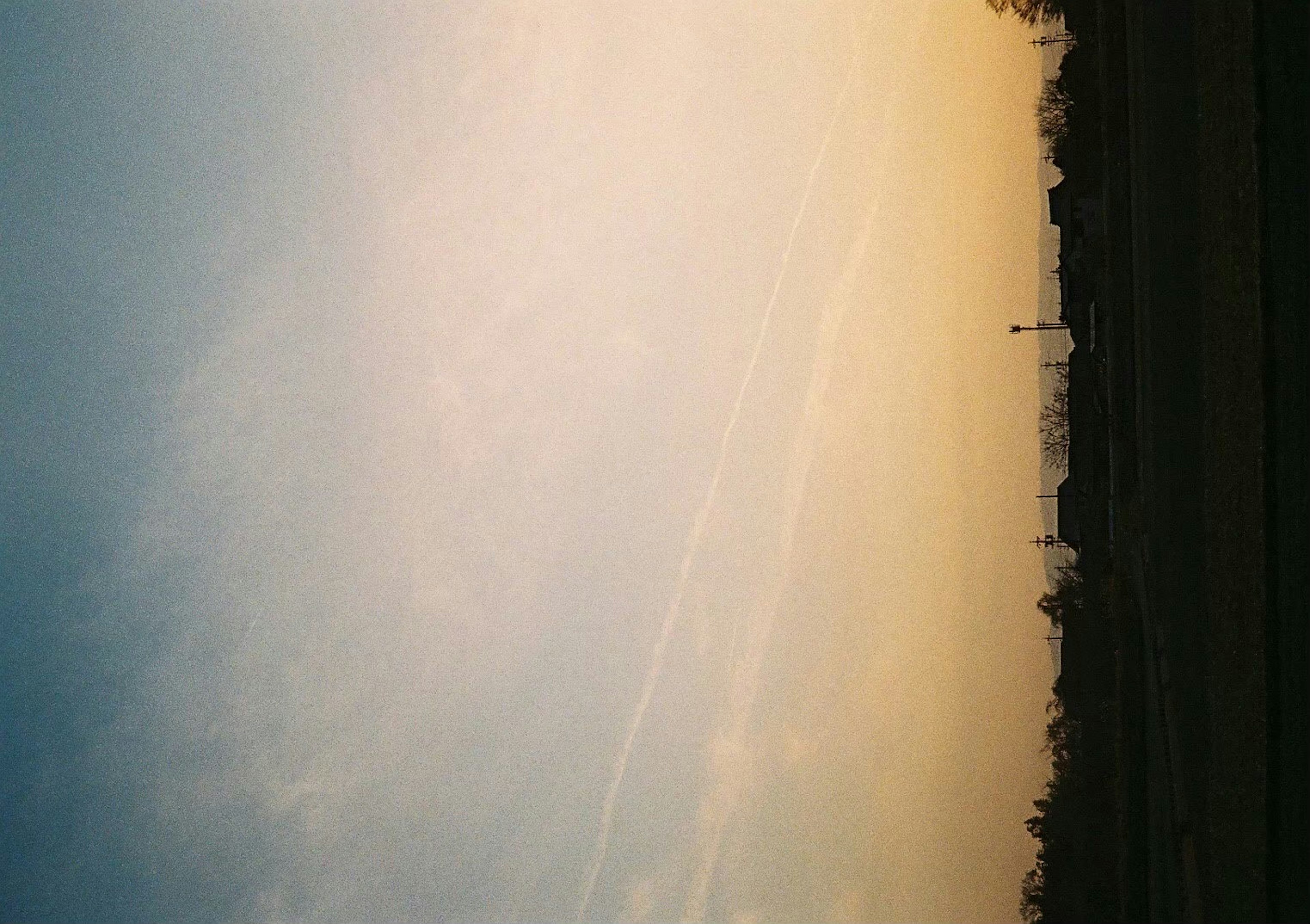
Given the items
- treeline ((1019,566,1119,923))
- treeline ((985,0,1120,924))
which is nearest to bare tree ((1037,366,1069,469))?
treeline ((985,0,1120,924))

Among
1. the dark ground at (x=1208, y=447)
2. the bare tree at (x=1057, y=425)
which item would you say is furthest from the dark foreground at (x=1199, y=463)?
the bare tree at (x=1057, y=425)

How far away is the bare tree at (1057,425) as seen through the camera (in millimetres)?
20625

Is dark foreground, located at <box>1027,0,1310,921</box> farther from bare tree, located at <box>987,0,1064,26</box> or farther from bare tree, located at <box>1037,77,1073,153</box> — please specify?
bare tree, located at <box>1037,77,1073,153</box>

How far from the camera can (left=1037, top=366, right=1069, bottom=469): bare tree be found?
20.6 meters

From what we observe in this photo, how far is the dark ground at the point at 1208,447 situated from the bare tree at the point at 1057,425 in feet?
5.96

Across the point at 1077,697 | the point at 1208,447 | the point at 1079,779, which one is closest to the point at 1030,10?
the point at 1208,447

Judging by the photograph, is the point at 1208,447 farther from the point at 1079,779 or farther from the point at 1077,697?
the point at 1079,779

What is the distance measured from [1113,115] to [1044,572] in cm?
1092

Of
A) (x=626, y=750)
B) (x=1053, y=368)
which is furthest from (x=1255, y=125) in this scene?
(x=626, y=750)

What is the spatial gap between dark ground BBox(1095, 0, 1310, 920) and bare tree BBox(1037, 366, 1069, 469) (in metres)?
1.82

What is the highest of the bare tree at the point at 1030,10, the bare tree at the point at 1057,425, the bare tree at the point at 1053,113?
the bare tree at the point at 1030,10

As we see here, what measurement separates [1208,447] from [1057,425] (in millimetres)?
5297

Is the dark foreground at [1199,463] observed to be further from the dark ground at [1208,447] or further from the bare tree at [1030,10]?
the bare tree at [1030,10]

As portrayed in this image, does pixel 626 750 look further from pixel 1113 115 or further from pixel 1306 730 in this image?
pixel 1113 115
